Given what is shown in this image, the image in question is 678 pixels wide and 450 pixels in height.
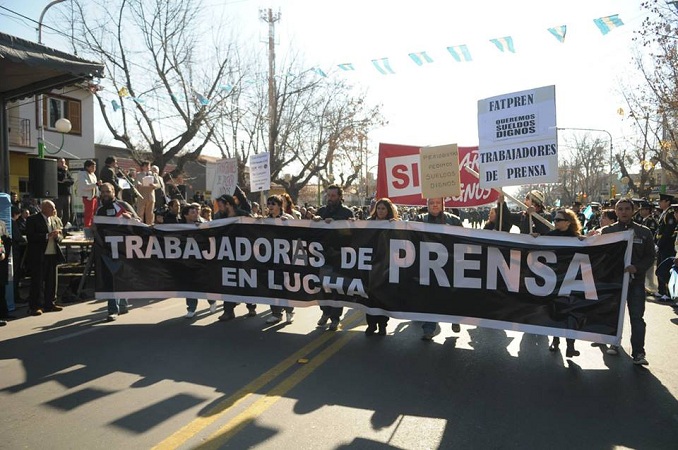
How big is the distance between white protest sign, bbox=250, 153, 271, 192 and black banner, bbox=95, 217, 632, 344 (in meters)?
2.72

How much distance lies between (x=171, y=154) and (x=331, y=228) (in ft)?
55.1

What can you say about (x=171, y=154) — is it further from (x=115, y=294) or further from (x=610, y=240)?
(x=610, y=240)

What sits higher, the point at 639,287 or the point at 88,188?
the point at 88,188

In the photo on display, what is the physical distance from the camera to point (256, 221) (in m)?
7.08

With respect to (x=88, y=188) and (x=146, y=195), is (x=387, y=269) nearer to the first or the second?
(x=88, y=188)

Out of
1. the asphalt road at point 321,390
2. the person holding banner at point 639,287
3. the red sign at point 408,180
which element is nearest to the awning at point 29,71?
the asphalt road at point 321,390

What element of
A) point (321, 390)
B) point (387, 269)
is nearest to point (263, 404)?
point (321, 390)

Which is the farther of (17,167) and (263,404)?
(17,167)

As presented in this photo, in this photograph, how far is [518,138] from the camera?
647 centimetres

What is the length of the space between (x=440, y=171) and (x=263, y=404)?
13.3 feet

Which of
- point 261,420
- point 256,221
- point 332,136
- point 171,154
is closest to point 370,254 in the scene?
point 256,221

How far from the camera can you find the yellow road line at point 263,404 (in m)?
3.69

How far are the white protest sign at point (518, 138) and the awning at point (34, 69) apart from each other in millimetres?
6431

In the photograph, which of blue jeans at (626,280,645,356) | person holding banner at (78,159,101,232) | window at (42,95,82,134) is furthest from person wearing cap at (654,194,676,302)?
window at (42,95,82,134)
